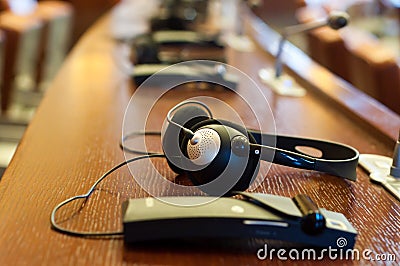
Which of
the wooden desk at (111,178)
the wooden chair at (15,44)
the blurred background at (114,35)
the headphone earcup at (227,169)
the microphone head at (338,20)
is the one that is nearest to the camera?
the wooden desk at (111,178)

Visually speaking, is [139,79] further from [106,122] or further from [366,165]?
[366,165]

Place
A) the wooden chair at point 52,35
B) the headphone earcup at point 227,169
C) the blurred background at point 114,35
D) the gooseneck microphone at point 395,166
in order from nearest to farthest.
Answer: the headphone earcup at point 227,169 → the gooseneck microphone at point 395,166 → the blurred background at point 114,35 → the wooden chair at point 52,35

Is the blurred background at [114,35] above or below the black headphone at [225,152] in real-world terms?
below

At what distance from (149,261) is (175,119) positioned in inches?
10.3

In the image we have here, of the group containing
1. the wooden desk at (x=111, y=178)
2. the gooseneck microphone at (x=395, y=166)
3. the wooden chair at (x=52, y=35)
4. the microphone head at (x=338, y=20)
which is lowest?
the wooden chair at (x=52, y=35)

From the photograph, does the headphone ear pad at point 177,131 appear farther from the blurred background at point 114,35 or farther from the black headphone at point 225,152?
the blurred background at point 114,35

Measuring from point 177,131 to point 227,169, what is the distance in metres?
0.10

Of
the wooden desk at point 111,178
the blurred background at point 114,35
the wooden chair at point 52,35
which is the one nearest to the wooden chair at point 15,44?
the blurred background at point 114,35

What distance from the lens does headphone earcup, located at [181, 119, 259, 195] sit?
2.40 ft

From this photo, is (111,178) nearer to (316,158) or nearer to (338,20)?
(316,158)

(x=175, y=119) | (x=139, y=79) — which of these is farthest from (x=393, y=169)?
(x=139, y=79)

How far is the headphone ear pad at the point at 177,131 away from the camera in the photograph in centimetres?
80

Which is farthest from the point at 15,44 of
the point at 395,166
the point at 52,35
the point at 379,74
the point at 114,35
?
the point at 395,166

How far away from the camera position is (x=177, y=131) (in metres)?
0.80
